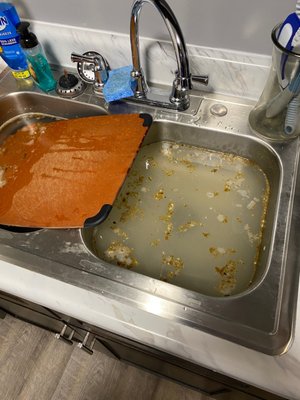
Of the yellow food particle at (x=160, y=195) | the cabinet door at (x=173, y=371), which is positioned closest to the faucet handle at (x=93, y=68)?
the yellow food particle at (x=160, y=195)

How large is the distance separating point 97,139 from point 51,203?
219 millimetres

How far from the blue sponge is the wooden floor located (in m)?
1.03

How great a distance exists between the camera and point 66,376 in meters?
1.26

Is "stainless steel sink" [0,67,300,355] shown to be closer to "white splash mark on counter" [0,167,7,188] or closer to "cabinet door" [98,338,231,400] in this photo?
"white splash mark on counter" [0,167,7,188]

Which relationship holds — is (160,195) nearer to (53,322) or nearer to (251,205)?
(251,205)

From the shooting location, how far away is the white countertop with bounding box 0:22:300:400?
0.51 metres

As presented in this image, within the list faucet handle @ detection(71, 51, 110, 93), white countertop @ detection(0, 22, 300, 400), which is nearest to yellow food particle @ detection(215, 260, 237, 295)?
white countertop @ detection(0, 22, 300, 400)

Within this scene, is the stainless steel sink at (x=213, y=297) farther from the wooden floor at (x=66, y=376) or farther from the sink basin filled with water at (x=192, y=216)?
the wooden floor at (x=66, y=376)

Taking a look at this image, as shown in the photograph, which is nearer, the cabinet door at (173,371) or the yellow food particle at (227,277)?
the yellow food particle at (227,277)

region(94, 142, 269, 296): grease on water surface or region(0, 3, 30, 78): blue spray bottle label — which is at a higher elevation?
region(0, 3, 30, 78): blue spray bottle label

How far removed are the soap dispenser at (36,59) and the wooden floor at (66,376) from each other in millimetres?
1025

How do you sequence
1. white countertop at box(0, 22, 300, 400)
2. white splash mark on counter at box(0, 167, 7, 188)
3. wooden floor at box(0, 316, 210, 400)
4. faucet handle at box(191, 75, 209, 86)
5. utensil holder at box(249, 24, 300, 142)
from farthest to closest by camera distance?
wooden floor at box(0, 316, 210, 400)
white splash mark on counter at box(0, 167, 7, 188)
faucet handle at box(191, 75, 209, 86)
utensil holder at box(249, 24, 300, 142)
white countertop at box(0, 22, 300, 400)

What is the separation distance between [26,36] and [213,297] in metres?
0.78

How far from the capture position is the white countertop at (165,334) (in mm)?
507
